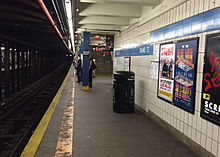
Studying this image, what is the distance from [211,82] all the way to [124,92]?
2.91 meters

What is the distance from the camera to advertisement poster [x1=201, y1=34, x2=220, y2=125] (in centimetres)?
282

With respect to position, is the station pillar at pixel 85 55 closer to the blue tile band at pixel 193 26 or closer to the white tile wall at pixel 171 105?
the white tile wall at pixel 171 105

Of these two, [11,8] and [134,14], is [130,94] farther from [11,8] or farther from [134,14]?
[11,8]

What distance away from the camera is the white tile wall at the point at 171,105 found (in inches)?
120

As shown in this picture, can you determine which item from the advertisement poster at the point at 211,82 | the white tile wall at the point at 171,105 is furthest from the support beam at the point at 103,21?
the advertisement poster at the point at 211,82

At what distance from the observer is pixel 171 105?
4223mm

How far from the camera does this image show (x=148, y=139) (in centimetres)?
385

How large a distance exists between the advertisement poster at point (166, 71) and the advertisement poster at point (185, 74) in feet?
0.55

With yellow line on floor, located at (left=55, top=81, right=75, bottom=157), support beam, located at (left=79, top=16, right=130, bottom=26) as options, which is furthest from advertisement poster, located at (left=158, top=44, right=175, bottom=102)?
support beam, located at (left=79, top=16, right=130, bottom=26)

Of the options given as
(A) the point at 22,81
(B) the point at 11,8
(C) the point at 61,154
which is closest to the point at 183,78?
(C) the point at 61,154

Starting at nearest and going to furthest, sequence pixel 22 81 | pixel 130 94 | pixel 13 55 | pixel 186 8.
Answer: pixel 186 8 < pixel 130 94 < pixel 13 55 < pixel 22 81

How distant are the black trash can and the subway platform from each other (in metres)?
0.22

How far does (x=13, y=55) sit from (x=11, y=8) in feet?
16.8

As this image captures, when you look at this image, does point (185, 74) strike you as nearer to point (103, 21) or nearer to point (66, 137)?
A: point (66, 137)
